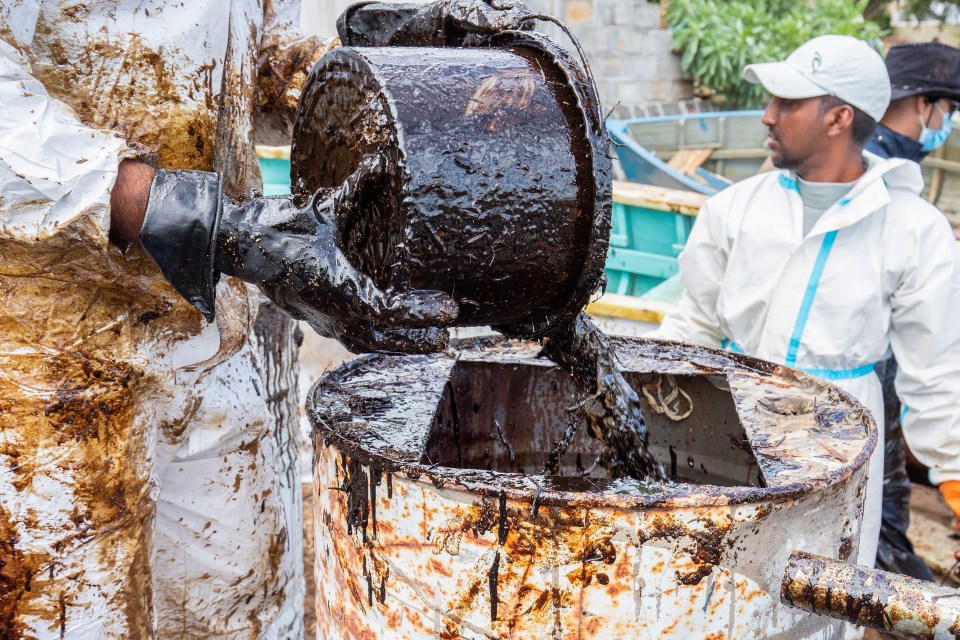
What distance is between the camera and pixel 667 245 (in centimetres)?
534

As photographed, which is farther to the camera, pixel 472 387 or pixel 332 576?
pixel 472 387

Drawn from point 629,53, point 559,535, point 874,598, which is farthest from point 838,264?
point 629,53

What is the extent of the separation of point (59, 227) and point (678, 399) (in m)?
1.58

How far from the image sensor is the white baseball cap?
9.64 feet

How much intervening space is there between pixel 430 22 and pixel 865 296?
1705mm


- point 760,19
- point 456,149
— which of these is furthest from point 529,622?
point 760,19

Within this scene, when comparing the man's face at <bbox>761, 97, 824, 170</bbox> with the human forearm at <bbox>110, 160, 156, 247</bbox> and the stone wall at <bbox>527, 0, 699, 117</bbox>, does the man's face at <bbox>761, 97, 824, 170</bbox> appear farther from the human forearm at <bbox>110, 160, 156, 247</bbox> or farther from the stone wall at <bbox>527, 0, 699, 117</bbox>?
the stone wall at <bbox>527, 0, 699, 117</bbox>

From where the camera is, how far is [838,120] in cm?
296

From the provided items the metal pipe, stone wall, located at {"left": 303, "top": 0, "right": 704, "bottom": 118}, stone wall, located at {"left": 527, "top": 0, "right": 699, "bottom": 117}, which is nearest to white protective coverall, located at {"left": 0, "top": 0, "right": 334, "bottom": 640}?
the metal pipe

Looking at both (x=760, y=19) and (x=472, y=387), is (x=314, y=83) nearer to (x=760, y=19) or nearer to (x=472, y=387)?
(x=472, y=387)

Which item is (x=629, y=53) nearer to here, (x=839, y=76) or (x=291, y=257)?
(x=839, y=76)

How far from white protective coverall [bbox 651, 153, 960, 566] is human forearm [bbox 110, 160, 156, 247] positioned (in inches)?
82.6

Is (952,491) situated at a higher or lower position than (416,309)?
lower

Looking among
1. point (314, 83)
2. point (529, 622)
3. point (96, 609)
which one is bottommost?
point (96, 609)
